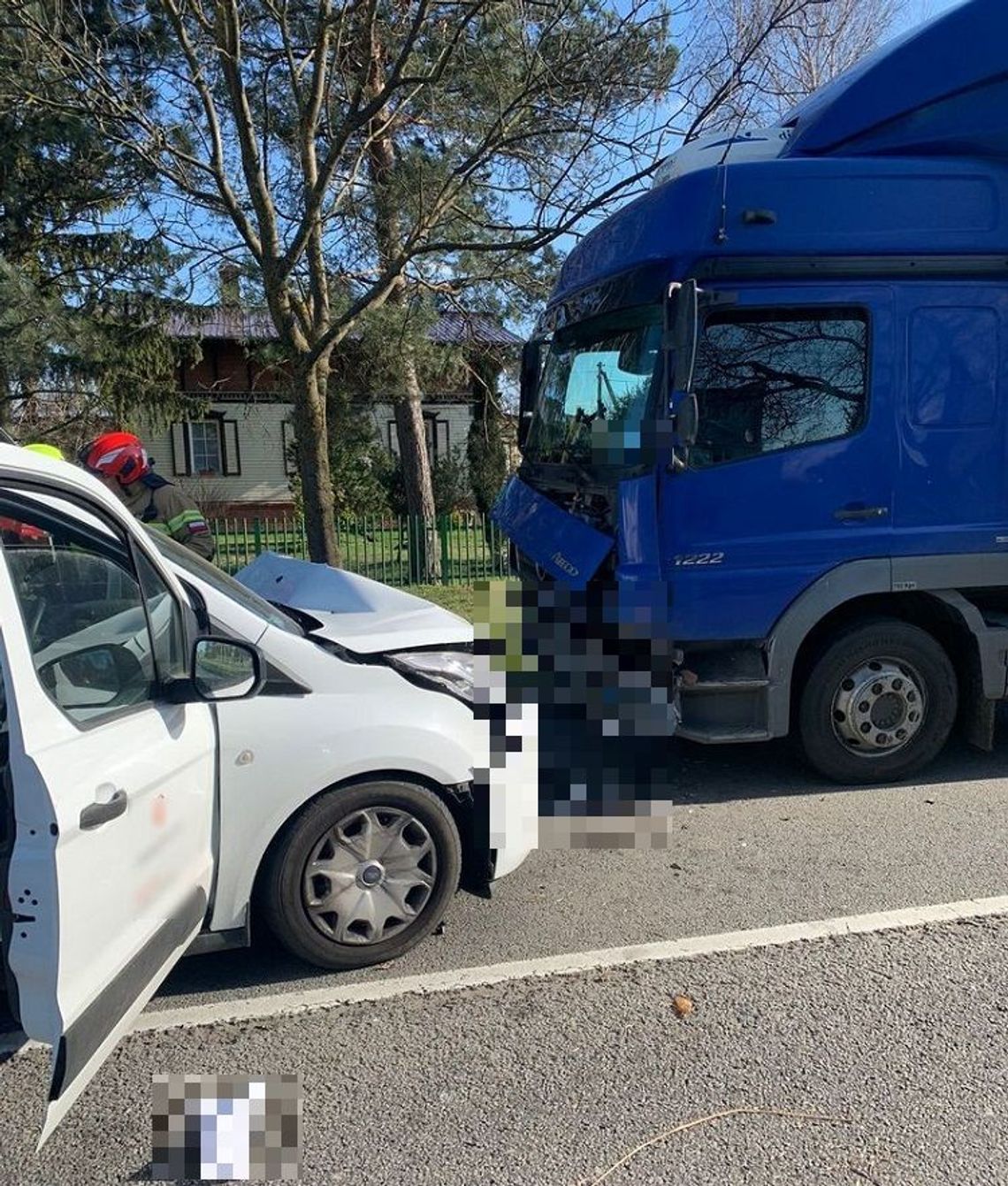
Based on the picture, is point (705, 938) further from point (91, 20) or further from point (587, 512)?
point (91, 20)

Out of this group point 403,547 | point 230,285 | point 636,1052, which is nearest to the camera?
point 636,1052

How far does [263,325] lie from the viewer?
11766mm

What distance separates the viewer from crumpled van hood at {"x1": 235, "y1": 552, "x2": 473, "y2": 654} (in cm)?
358

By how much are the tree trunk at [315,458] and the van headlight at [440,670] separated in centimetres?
680

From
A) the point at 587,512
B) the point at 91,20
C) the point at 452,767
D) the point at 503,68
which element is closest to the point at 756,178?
the point at 587,512

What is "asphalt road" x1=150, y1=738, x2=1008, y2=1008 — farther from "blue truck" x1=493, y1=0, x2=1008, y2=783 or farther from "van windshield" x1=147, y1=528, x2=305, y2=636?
"van windshield" x1=147, y1=528, x2=305, y2=636

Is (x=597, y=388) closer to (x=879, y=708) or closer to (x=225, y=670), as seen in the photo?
(x=879, y=708)

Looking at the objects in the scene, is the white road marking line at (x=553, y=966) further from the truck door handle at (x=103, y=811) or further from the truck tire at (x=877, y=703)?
the truck tire at (x=877, y=703)

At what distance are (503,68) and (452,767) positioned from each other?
288 inches

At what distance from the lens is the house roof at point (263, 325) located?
439 inches

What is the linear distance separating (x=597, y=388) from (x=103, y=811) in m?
3.70

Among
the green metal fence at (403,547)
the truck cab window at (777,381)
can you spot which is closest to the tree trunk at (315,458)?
the green metal fence at (403,547)

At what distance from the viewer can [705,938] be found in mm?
3502

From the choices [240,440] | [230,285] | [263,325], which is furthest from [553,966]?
[240,440]
